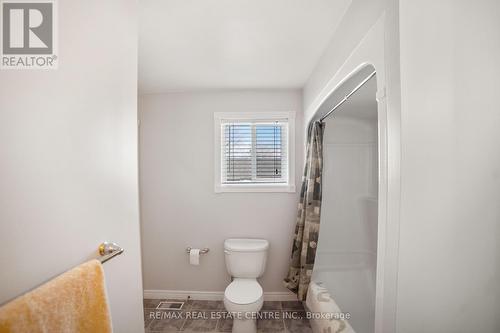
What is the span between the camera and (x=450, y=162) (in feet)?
2.44

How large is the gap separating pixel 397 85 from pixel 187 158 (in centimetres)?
207

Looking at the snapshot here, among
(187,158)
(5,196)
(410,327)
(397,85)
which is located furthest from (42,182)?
(187,158)

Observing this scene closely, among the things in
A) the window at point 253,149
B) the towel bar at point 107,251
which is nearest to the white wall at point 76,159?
the towel bar at point 107,251

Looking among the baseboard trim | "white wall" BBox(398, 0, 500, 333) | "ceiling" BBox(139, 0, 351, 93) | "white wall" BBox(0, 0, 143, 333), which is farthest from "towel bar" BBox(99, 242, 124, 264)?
the baseboard trim

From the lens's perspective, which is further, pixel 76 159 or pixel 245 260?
pixel 245 260

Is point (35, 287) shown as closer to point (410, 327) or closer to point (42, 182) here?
point (42, 182)

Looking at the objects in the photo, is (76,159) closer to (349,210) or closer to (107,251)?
(107,251)

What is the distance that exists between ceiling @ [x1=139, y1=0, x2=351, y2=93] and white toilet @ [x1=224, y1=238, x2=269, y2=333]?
1.70m

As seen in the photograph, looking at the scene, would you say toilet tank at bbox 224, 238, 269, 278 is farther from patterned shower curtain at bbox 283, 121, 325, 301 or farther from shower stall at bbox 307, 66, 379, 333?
shower stall at bbox 307, 66, 379, 333

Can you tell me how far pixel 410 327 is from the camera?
761 mm

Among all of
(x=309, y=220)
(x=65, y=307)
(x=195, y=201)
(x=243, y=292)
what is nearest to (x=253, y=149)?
(x=195, y=201)

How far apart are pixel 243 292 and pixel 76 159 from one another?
1686 millimetres

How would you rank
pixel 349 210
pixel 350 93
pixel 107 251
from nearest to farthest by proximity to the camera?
pixel 107 251
pixel 350 93
pixel 349 210


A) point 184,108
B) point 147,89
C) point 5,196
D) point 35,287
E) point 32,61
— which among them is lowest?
point 35,287
